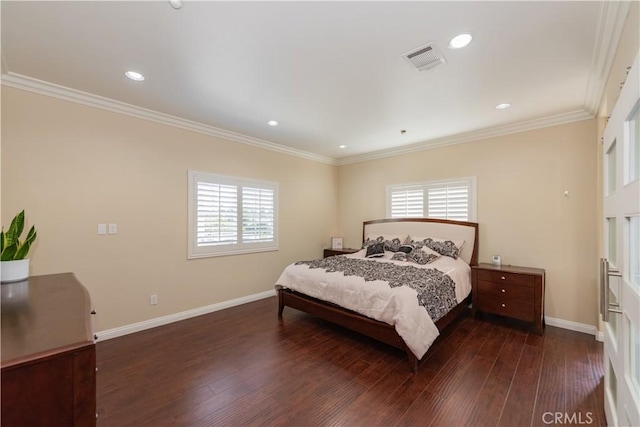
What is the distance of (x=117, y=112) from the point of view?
10.7ft

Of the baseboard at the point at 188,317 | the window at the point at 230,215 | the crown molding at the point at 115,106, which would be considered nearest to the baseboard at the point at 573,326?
the baseboard at the point at 188,317

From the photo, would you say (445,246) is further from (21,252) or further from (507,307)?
(21,252)

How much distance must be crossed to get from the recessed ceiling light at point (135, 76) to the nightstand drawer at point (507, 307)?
478cm

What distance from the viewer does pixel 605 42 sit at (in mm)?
2020

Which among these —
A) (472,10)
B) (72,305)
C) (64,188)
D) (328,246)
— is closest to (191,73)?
(64,188)

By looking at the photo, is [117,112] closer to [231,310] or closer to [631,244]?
[231,310]

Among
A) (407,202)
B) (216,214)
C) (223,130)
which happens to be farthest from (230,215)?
(407,202)

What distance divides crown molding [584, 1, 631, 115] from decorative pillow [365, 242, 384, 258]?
3.12 m

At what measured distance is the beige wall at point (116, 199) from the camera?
9.00 feet

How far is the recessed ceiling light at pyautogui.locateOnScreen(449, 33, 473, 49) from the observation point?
2008 millimetres

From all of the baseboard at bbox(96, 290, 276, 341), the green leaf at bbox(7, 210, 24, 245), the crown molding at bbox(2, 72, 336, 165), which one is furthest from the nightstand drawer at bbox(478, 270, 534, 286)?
the green leaf at bbox(7, 210, 24, 245)

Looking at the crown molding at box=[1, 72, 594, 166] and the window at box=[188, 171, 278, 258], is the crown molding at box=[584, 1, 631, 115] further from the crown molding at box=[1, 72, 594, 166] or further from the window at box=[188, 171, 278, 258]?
the window at box=[188, 171, 278, 258]

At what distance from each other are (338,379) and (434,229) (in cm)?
306

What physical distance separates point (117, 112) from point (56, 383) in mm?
3353
